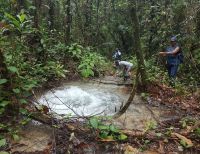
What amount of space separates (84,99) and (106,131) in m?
2.84

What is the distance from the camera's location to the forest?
576 centimetres

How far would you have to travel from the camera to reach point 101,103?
8375 millimetres

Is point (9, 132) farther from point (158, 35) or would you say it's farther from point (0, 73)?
point (158, 35)

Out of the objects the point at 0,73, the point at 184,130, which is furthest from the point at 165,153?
the point at 0,73

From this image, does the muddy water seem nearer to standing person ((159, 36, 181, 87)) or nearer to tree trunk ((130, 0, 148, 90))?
tree trunk ((130, 0, 148, 90))

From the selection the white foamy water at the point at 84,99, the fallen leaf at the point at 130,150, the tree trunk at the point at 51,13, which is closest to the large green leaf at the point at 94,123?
the fallen leaf at the point at 130,150

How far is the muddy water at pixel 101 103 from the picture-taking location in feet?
23.2

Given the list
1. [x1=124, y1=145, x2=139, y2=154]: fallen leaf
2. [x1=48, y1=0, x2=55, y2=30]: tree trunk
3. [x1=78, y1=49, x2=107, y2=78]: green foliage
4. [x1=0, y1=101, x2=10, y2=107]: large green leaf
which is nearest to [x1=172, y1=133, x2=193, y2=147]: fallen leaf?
[x1=124, y1=145, x2=139, y2=154]: fallen leaf

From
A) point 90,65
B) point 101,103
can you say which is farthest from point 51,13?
point 101,103

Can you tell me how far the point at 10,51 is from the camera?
23.7 feet

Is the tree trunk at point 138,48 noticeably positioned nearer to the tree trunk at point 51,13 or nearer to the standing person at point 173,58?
the standing person at point 173,58

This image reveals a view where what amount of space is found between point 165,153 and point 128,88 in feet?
15.3

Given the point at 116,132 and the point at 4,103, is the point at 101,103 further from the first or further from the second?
the point at 4,103

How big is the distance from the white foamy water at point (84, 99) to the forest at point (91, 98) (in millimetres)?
24
